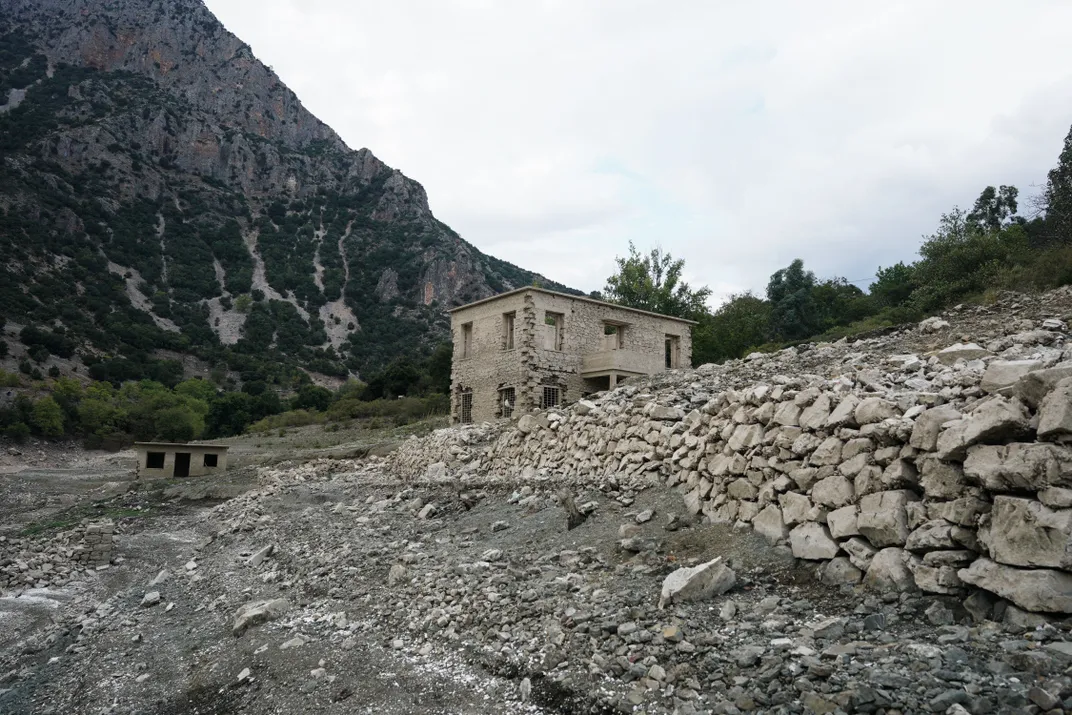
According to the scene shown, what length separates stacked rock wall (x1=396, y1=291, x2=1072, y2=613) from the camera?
503 centimetres

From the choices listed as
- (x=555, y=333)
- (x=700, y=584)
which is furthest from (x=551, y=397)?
(x=700, y=584)

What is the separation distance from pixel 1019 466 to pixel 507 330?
62.5 ft

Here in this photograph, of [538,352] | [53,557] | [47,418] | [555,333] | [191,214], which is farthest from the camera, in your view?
[191,214]

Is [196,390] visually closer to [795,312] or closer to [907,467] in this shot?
[795,312]

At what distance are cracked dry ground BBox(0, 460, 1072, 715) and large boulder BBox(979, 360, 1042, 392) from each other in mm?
1989

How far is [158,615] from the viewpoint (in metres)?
11.1

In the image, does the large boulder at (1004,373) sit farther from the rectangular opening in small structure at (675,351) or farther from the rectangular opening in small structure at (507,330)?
the rectangular opening in small structure at (675,351)

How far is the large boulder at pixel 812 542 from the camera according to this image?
673 centimetres

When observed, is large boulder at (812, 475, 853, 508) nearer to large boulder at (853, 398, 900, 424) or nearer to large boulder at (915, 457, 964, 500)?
large boulder at (853, 398, 900, 424)

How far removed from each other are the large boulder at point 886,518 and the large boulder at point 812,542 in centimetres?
43

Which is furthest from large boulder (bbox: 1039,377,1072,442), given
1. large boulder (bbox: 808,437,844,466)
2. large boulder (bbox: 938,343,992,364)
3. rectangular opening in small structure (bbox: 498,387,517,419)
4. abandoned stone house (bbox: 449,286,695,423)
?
rectangular opening in small structure (bbox: 498,387,517,419)

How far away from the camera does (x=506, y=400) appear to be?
75.4 ft

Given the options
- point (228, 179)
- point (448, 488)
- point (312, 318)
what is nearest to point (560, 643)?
point (448, 488)

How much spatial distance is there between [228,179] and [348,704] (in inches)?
4008
